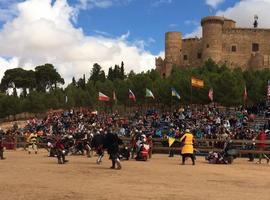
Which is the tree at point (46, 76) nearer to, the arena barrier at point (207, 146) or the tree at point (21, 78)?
the tree at point (21, 78)

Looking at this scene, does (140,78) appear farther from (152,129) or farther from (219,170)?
(219,170)

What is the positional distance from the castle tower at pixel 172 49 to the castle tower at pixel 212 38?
16.6ft

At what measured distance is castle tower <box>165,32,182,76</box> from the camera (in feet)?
315

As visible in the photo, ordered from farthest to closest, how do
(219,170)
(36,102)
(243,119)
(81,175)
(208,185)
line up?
1. (36,102)
2. (243,119)
3. (219,170)
4. (81,175)
5. (208,185)

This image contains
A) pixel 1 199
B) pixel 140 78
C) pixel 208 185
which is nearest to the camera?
pixel 1 199

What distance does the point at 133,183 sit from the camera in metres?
15.0

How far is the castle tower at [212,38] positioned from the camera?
92.5 meters

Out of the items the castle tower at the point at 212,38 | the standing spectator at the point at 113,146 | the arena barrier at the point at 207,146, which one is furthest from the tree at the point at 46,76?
the standing spectator at the point at 113,146

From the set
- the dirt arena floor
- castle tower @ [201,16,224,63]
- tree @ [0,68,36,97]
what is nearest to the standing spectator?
the dirt arena floor

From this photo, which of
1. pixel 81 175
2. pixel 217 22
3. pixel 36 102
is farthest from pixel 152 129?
pixel 217 22

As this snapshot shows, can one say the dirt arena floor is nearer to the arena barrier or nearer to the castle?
the arena barrier

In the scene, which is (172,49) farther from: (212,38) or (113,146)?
(113,146)

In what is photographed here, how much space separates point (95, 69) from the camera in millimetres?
115375

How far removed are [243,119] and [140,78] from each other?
1355 inches
